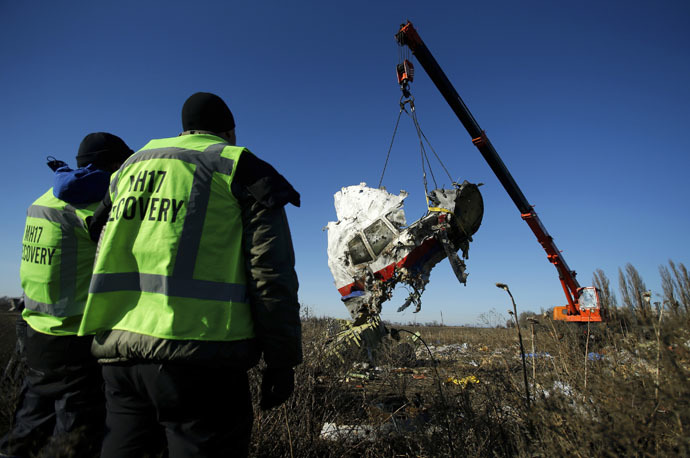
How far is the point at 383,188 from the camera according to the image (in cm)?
746

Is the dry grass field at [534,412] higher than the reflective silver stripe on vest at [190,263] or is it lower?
lower

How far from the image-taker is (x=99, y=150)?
2.26 m

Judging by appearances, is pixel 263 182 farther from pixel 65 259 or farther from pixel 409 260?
pixel 409 260

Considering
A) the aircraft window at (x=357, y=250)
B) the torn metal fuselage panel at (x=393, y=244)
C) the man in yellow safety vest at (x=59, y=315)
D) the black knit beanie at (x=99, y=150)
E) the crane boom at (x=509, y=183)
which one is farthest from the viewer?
the crane boom at (x=509, y=183)

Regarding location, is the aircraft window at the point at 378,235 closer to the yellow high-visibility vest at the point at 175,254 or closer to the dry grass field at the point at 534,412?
the dry grass field at the point at 534,412

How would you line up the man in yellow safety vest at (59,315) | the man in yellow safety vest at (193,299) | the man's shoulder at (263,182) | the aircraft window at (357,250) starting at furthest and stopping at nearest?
the aircraft window at (357,250) < the man in yellow safety vest at (59,315) < the man's shoulder at (263,182) < the man in yellow safety vest at (193,299)

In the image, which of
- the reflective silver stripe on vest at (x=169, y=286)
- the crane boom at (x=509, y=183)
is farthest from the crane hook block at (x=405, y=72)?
the reflective silver stripe on vest at (x=169, y=286)

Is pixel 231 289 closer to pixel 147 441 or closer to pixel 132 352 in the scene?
pixel 132 352

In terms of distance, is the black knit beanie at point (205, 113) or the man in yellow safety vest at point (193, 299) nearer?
the man in yellow safety vest at point (193, 299)

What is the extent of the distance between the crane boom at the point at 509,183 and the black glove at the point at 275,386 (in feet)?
25.2

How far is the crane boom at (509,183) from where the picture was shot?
291 inches

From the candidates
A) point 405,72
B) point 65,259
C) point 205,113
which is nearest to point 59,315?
point 65,259

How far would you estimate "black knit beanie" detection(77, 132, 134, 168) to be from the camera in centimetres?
225

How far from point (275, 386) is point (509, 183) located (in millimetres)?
9111
